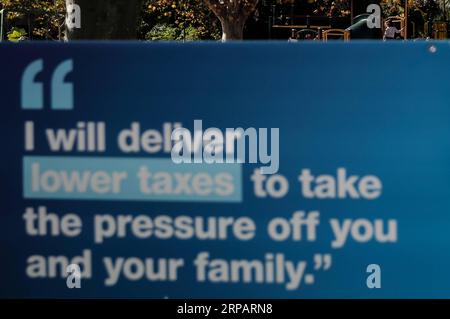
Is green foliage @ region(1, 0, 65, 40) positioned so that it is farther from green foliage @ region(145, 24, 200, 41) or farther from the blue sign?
the blue sign

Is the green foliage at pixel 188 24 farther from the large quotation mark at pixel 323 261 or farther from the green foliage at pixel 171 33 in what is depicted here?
the large quotation mark at pixel 323 261

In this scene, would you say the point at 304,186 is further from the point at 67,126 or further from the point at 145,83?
the point at 67,126

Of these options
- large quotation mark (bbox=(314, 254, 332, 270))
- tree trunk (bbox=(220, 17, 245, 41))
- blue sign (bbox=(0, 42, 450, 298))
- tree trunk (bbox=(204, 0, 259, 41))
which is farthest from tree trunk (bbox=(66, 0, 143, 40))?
tree trunk (bbox=(220, 17, 245, 41))

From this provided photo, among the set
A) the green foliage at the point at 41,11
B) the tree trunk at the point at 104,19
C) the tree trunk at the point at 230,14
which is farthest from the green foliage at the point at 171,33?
the tree trunk at the point at 104,19

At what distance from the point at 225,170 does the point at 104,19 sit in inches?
156

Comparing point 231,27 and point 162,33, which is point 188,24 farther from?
point 231,27

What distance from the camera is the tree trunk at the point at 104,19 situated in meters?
7.32

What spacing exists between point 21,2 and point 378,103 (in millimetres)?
32813

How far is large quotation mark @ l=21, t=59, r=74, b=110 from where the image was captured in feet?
12.2

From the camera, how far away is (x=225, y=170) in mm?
3689

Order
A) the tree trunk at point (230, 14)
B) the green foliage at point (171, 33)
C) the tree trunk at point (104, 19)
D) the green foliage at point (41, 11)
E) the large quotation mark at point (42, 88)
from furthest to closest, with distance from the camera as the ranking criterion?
1. the green foliage at point (171, 33)
2. the green foliage at point (41, 11)
3. the tree trunk at point (230, 14)
4. the tree trunk at point (104, 19)
5. the large quotation mark at point (42, 88)

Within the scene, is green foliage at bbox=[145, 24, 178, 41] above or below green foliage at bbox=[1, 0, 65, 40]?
below

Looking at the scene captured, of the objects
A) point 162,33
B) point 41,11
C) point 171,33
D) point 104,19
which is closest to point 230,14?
point 41,11

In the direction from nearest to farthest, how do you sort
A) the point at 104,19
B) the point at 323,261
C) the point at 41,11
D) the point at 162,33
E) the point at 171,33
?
the point at 323,261, the point at 104,19, the point at 41,11, the point at 171,33, the point at 162,33
